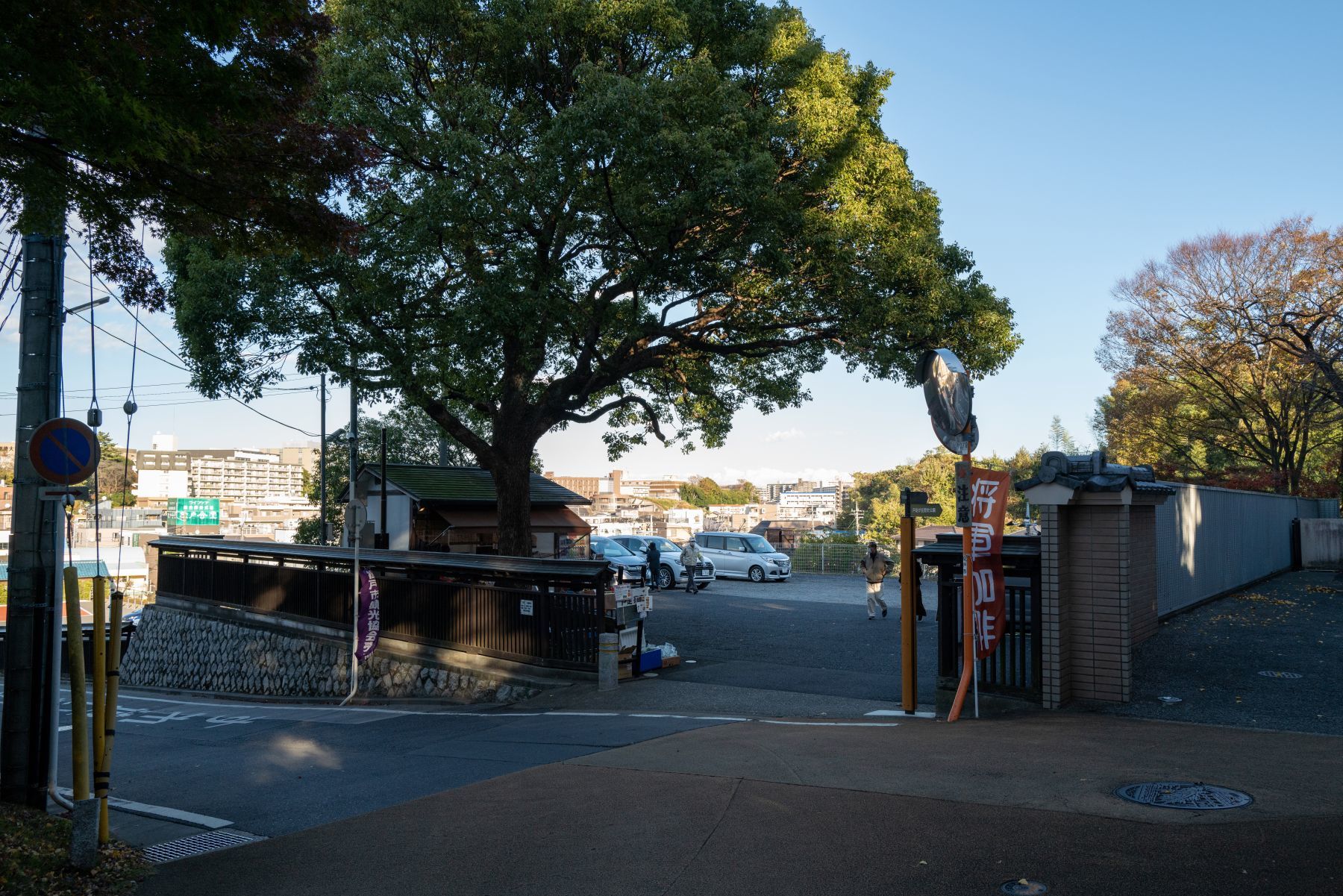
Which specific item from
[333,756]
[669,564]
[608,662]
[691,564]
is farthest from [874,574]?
[333,756]

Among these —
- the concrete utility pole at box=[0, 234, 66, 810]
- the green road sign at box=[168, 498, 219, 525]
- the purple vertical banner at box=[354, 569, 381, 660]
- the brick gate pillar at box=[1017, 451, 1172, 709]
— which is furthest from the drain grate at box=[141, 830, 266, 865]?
the green road sign at box=[168, 498, 219, 525]

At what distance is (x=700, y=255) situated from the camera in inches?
698

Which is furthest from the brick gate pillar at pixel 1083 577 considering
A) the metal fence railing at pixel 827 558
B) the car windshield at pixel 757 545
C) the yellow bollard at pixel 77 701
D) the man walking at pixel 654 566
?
the metal fence railing at pixel 827 558

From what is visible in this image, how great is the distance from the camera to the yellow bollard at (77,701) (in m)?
6.21

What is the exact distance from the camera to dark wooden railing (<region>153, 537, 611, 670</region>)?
14203mm

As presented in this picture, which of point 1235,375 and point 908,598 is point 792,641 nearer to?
point 908,598

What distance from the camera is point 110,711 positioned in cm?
649

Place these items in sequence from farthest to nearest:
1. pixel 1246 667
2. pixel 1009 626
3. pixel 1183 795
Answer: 1. pixel 1246 667
2. pixel 1009 626
3. pixel 1183 795

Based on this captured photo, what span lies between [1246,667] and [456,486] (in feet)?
72.1

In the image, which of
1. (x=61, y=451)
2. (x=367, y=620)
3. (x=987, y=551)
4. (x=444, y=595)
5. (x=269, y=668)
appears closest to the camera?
(x=61, y=451)

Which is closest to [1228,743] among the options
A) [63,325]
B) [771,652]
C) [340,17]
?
[771,652]

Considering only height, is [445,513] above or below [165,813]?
above

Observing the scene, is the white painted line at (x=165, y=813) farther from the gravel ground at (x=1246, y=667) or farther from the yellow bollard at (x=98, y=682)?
the gravel ground at (x=1246, y=667)

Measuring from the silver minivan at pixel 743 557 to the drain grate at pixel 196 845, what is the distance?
1022 inches
